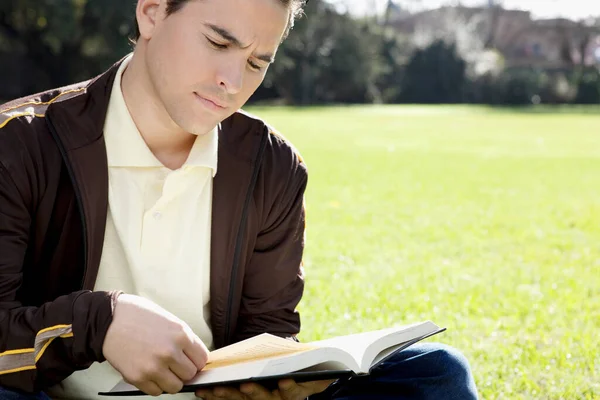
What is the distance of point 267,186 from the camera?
7.69 feet

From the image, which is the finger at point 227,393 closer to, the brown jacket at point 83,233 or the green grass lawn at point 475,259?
the brown jacket at point 83,233

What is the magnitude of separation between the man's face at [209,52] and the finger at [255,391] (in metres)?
0.65

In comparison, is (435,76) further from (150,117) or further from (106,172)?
(106,172)

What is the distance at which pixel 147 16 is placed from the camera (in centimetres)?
221

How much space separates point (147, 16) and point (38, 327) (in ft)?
2.73

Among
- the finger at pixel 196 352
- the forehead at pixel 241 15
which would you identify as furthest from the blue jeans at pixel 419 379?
the forehead at pixel 241 15

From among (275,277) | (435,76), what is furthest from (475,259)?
(435,76)

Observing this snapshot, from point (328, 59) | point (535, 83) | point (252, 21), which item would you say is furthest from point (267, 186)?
point (535, 83)

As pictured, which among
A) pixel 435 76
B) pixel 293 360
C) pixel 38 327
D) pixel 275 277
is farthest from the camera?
pixel 435 76

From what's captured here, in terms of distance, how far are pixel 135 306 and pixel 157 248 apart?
0.37m

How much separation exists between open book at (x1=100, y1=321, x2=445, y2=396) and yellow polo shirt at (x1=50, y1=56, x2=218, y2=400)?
0.97 ft

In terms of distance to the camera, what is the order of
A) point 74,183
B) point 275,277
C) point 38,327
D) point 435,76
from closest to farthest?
point 38,327
point 74,183
point 275,277
point 435,76

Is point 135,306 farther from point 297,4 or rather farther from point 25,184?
point 297,4

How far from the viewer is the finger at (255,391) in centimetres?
188
